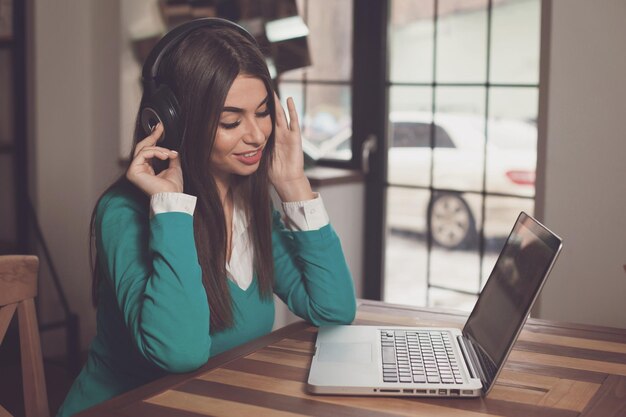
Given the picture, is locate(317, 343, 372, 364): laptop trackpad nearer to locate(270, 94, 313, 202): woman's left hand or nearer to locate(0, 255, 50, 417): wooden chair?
locate(270, 94, 313, 202): woman's left hand

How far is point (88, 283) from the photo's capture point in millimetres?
3793

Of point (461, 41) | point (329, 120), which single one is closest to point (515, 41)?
point (461, 41)

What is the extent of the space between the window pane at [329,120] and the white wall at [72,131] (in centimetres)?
80

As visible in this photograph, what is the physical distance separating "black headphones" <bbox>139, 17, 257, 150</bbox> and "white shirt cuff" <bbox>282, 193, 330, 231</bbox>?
0.27 meters

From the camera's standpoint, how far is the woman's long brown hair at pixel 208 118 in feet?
5.41

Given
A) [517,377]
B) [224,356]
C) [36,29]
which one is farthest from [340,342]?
[36,29]

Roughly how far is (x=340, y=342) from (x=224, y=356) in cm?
22

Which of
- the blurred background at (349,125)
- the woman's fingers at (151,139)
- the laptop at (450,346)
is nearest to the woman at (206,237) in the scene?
the woman's fingers at (151,139)

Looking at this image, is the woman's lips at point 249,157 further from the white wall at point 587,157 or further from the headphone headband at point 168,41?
the white wall at point 587,157

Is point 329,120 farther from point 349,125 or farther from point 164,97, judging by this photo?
point 164,97

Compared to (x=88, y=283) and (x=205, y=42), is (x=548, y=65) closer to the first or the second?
(x=205, y=42)

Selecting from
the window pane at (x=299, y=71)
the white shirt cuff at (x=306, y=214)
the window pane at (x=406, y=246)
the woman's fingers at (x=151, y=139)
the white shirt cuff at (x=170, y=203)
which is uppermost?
the window pane at (x=299, y=71)

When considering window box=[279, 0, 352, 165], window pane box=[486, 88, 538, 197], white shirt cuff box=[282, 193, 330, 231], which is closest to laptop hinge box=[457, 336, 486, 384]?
white shirt cuff box=[282, 193, 330, 231]

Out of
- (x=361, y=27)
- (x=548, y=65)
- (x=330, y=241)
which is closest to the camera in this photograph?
(x=330, y=241)
